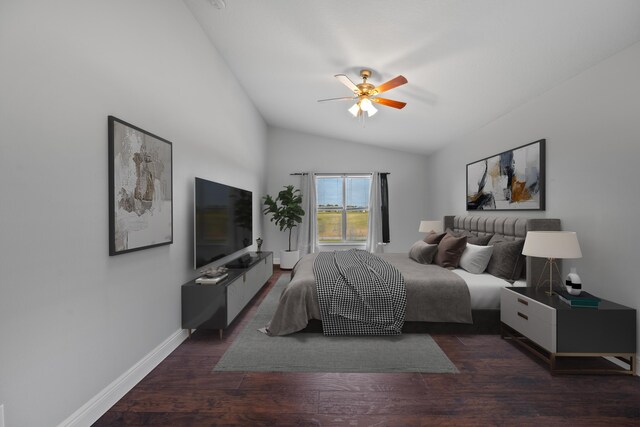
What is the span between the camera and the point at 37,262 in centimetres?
125

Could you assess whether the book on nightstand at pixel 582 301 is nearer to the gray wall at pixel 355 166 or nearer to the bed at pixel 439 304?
the bed at pixel 439 304

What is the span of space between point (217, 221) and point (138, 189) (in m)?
1.15

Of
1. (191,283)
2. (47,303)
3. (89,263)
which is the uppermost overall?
(89,263)

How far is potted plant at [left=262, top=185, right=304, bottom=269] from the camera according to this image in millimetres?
5414

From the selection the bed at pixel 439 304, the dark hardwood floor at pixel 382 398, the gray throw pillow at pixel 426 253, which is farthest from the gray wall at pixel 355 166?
the dark hardwood floor at pixel 382 398

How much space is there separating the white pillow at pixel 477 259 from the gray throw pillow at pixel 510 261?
0.40 ft

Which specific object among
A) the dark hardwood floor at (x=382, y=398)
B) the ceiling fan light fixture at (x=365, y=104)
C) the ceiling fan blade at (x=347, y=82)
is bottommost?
the dark hardwood floor at (x=382, y=398)

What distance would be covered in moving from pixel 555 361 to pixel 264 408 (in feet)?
6.93

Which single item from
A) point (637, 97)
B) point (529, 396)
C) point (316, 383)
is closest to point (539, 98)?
point (637, 97)

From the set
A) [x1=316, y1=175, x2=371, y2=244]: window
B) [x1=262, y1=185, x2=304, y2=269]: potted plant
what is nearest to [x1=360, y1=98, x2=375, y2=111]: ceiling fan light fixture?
[x1=262, y1=185, x2=304, y2=269]: potted plant

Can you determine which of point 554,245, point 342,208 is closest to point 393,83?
point 554,245

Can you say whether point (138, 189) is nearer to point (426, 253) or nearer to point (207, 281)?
point (207, 281)

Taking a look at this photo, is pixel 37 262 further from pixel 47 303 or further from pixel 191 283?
pixel 191 283

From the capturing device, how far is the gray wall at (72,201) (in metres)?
1.17
